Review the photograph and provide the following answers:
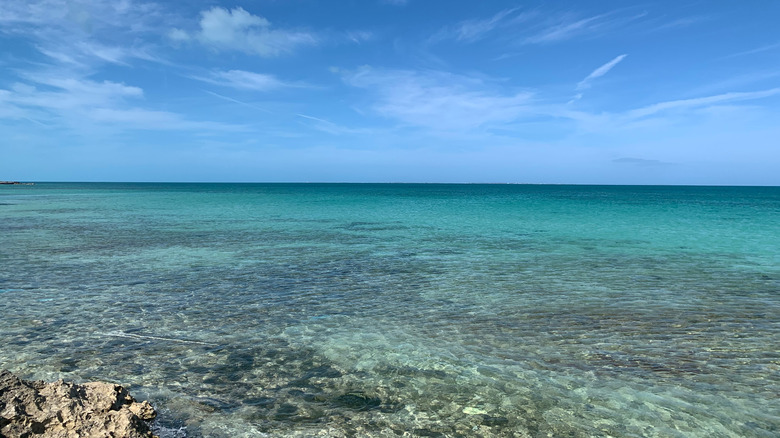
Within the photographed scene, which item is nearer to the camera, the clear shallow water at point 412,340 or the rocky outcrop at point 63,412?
the rocky outcrop at point 63,412

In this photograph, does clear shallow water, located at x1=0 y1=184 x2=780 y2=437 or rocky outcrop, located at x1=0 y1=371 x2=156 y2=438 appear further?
Answer: clear shallow water, located at x1=0 y1=184 x2=780 y2=437

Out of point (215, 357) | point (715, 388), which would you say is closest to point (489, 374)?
point (715, 388)

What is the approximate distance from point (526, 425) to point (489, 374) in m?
1.38

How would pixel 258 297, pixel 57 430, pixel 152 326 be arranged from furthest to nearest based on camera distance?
1. pixel 258 297
2. pixel 152 326
3. pixel 57 430

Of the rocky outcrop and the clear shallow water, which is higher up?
the rocky outcrop

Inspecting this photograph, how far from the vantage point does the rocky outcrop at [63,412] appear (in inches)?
170

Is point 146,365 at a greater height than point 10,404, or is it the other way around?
point 10,404

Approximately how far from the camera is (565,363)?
7.08 metres

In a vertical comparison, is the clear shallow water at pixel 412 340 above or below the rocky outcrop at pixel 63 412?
below

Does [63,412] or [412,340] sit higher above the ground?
[63,412]

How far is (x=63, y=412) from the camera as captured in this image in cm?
452

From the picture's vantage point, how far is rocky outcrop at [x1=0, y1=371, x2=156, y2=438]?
433 cm

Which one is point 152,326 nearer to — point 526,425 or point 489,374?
point 489,374

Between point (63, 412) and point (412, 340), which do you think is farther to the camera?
point (412, 340)
